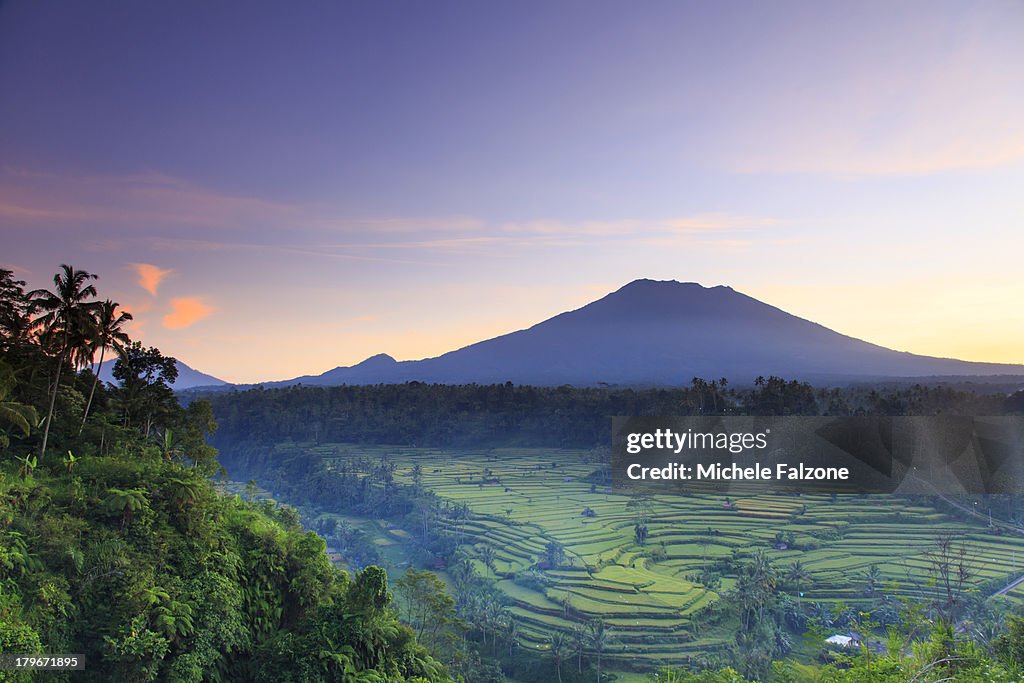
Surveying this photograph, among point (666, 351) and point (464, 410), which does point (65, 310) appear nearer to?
point (464, 410)

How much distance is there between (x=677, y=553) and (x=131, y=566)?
63.5ft

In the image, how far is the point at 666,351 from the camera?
75.1m

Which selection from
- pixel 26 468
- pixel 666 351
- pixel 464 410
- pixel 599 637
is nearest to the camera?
pixel 26 468

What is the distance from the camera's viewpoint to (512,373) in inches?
3125

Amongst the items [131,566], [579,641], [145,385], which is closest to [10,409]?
[131,566]

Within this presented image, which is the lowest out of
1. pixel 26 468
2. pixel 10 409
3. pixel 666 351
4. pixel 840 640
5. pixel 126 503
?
pixel 840 640

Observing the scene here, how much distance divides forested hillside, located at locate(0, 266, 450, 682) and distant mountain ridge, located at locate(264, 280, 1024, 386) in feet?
183

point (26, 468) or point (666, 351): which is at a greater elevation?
point (666, 351)

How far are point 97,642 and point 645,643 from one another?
13.5 m

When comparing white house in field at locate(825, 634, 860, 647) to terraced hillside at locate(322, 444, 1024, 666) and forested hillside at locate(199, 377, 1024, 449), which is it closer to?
terraced hillside at locate(322, 444, 1024, 666)

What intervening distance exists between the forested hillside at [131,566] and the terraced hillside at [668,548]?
10.3 metres

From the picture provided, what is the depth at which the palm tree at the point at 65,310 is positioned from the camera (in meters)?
9.20

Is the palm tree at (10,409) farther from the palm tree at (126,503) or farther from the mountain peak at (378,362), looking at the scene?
the mountain peak at (378,362)

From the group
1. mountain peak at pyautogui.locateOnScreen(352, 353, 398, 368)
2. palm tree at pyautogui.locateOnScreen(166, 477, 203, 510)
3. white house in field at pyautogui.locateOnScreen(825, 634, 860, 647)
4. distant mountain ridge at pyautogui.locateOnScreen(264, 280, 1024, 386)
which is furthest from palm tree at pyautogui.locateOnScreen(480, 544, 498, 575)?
mountain peak at pyautogui.locateOnScreen(352, 353, 398, 368)
